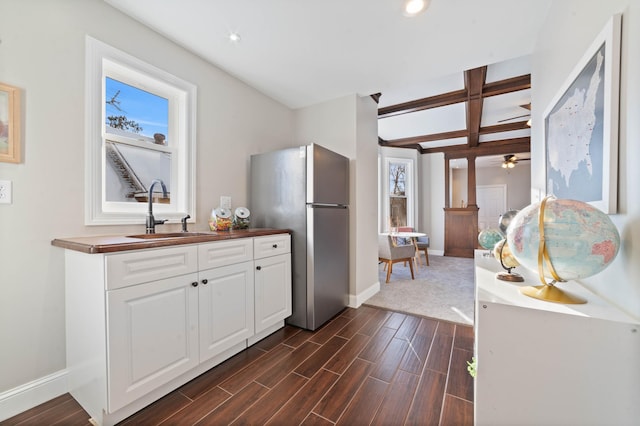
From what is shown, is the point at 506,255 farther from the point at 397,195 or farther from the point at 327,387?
the point at 397,195

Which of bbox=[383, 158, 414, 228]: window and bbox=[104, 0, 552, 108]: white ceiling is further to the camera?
bbox=[383, 158, 414, 228]: window

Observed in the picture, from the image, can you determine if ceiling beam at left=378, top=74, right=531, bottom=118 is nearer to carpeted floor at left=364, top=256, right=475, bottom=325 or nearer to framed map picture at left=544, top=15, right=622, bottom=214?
framed map picture at left=544, top=15, right=622, bottom=214

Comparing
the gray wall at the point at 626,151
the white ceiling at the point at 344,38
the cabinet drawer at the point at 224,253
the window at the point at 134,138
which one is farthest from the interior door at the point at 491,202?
the window at the point at 134,138

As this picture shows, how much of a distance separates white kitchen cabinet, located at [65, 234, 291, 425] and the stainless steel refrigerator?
0.59m

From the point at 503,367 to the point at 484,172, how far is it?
8790 mm

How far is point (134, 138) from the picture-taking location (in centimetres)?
193

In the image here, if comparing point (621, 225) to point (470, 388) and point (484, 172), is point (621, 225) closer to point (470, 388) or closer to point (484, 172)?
point (470, 388)

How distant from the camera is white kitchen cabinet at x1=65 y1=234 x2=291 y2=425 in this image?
124 cm

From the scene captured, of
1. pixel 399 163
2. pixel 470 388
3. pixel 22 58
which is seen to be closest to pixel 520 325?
pixel 470 388

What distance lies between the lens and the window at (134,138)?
163 centimetres

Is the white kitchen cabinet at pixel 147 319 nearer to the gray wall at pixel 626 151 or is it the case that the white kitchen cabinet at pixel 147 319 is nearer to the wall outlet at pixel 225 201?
the wall outlet at pixel 225 201

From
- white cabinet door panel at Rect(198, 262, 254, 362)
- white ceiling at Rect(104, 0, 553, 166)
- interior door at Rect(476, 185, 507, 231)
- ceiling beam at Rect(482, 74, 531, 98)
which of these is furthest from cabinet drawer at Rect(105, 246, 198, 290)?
A: interior door at Rect(476, 185, 507, 231)

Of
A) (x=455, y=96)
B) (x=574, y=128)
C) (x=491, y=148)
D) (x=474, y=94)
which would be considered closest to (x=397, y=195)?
(x=491, y=148)

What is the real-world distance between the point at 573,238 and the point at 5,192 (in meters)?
2.42
